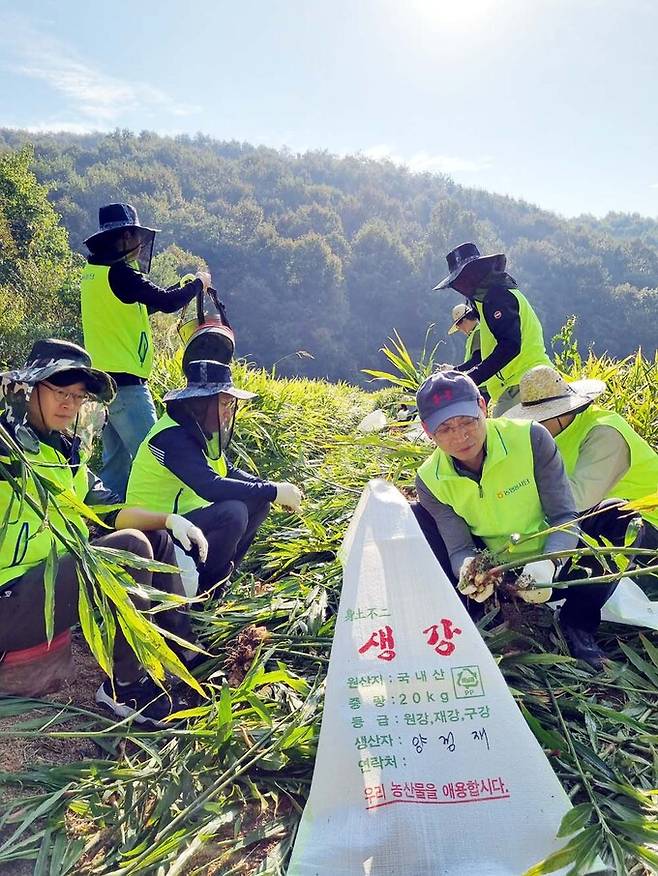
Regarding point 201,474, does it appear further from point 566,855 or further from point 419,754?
point 566,855

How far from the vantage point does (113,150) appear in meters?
77.3

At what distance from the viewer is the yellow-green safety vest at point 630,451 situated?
7.44 ft

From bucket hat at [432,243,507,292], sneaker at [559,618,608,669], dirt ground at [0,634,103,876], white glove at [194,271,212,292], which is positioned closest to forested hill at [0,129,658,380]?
white glove at [194,271,212,292]

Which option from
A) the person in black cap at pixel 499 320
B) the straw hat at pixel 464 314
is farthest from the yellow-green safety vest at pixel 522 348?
the straw hat at pixel 464 314

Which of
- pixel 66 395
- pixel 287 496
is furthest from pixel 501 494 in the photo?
pixel 66 395

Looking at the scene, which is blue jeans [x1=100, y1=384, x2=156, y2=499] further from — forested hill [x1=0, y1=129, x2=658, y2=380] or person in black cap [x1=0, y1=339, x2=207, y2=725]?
forested hill [x1=0, y1=129, x2=658, y2=380]

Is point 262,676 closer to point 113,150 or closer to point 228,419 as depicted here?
point 228,419

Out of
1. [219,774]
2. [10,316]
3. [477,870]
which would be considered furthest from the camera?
[10,316]

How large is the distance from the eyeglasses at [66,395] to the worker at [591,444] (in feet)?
4.85

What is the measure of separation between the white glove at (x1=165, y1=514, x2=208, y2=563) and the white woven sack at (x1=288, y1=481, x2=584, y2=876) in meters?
Answer: 0.79

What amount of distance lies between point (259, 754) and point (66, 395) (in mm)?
1119

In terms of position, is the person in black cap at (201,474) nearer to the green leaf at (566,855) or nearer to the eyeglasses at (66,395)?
the eyeglasses at (66,395)

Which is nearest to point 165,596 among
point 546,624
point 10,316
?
point 546,624

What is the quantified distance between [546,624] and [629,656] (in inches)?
10.2
